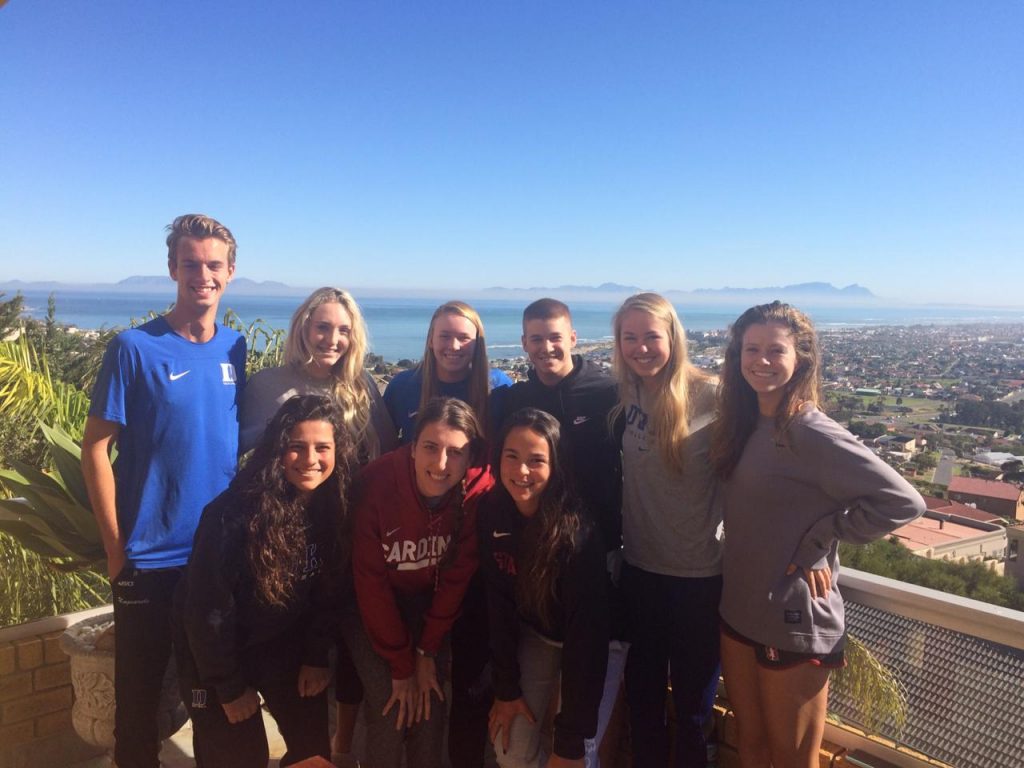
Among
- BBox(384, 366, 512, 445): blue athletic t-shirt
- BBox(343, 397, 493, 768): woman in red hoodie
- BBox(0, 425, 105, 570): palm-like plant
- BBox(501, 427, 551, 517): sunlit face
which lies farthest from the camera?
BBox(384, 366, 512, 445): blue athletic t-shirt

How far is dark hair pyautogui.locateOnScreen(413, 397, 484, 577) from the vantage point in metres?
2.51

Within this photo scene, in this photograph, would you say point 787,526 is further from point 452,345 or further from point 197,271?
point 197,271

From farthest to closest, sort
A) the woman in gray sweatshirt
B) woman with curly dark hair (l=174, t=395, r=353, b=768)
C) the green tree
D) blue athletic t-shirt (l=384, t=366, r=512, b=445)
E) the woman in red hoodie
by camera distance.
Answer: the green tree → blue athletic t-shirt (l=384, t=366, r=512, b=445) → the woman in red hoodie → woman with curly dark hair (l=174, t=395, r=353, b=768) → the woman in gray sweatshirt

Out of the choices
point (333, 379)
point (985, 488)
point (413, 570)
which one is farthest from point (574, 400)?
point (985, 488)

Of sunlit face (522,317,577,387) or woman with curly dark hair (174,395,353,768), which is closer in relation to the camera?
woman with curly dark hair (174,395,353,768)

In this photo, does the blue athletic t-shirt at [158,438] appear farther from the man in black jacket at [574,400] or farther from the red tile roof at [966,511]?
the red tile roof at [966,511]

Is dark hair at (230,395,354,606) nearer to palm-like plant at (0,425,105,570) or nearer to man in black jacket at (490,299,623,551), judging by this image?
man in black jacket at (490,299,623,551)

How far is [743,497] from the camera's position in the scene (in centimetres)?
231

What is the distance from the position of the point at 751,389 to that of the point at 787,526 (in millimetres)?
526

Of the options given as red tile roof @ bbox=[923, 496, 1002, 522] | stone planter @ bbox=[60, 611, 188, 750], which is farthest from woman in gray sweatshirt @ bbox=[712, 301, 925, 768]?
red tile roof @ bbox=[923, 496, 1002, 522]

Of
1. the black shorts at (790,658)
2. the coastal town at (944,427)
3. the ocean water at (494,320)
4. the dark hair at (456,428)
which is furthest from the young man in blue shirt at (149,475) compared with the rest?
the black shorts at (790,658)

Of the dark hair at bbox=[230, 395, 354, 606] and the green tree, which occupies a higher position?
the dark hair at bbox=[230, 395, 354, 606]

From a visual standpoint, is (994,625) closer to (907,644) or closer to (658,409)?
(907,644)

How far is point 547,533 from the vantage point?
235 centimetres
